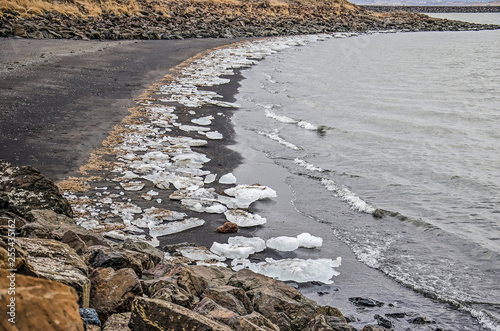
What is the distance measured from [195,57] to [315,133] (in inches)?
417

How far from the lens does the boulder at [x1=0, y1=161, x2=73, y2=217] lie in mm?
3988

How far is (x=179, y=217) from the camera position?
485cm

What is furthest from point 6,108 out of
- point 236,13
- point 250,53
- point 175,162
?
point 236,13

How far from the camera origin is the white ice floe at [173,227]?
449 centimetres

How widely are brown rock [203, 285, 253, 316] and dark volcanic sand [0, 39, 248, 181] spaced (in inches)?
121

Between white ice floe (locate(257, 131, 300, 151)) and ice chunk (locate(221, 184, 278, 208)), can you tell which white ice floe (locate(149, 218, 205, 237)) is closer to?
ice chunk (locate(221, 184, 278, 208))

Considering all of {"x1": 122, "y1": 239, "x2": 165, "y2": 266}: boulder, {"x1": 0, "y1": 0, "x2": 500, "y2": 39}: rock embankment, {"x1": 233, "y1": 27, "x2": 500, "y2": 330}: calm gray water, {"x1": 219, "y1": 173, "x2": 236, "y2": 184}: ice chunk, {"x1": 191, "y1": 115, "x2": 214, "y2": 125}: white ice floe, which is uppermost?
{"x1": 0, "y1": 0, "x2": 500, "y2": 39}: rock embankment

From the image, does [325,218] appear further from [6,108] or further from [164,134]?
[6,108]

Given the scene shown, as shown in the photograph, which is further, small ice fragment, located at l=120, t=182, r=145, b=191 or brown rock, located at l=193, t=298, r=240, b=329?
small ice fragment, located at l=120, t=182, r=145, b=191

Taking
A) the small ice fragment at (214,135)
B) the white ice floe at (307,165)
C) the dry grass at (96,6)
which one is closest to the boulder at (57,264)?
the white ice floe at (307,165)

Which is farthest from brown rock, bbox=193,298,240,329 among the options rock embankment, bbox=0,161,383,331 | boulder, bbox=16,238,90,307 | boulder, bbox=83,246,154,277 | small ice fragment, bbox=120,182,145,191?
small ice fragment, bbox=120,182,145,191

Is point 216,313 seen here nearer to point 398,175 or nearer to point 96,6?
point 398,175

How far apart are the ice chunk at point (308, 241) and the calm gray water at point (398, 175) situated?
323mm

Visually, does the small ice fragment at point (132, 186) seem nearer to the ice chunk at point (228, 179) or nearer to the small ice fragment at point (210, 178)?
the small ice fragment at point (210, 178)
